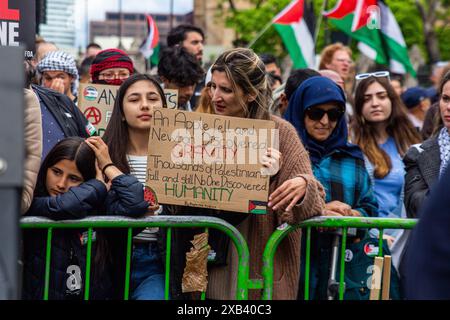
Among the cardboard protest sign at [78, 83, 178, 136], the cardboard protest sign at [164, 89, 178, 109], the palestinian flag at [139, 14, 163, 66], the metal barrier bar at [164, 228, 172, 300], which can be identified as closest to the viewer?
the metal barrier bar at [164, 228, 172, 300]

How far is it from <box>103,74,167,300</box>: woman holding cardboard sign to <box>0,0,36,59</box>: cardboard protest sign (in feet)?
1.93

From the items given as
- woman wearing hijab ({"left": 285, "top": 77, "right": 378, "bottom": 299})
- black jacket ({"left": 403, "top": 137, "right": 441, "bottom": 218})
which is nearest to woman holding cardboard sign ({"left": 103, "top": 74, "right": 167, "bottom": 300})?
woman wearing hijab ({"left": 285, "top": 77, "right": 378, "bottom": 299})

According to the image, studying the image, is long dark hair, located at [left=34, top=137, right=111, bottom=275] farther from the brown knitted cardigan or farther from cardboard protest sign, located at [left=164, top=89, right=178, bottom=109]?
cardboard protest sign, located at [left=164, top=89, right=178, bottom=109]

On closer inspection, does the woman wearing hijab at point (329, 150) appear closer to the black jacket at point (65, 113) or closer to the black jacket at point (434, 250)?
the black jacket at point (65, 113)

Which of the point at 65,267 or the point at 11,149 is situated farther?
the point at 65,267

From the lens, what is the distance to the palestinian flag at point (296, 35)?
458 inches

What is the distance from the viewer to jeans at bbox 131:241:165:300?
5.21 metres

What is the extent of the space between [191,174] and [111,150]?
0.62 m

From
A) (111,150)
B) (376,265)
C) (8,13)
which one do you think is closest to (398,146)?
(376,265)

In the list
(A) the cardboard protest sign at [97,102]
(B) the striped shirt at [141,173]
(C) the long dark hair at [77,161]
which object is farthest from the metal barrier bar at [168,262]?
(A) the cardboard protest sign at [97,102]

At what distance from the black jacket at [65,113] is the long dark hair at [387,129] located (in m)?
2.31

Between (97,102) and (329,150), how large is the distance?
4.91ft
